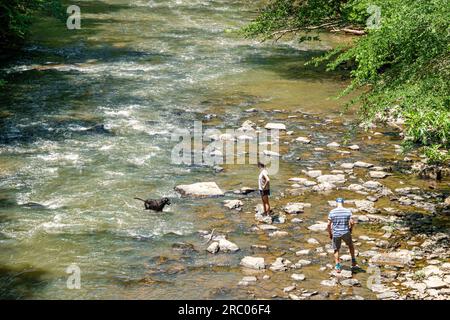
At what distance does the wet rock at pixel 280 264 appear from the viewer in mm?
13766

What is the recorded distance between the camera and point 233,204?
55.9 feet

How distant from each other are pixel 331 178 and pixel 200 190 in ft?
12.8

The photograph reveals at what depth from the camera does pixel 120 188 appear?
59.0ft

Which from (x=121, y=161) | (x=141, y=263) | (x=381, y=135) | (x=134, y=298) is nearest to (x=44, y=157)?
(x=121, y=161)

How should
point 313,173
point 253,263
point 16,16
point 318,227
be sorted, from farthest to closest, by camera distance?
1. point 16,16
2. point 313,173
3. point 318,227
4. point 253,263

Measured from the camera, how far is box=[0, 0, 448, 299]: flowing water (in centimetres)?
1383

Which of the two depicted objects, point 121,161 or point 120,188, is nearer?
point 120,188

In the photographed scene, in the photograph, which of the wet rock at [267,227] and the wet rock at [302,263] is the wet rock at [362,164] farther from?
the wet rock at [302,263]

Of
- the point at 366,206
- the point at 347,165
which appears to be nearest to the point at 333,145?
the point at 347,165

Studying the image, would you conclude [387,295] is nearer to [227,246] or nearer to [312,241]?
[312,241]

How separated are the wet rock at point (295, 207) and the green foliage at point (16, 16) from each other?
16.0 metres

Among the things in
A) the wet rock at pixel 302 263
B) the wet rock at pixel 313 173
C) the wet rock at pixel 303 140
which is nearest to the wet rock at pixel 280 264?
the wet rock at pixel 302 263
